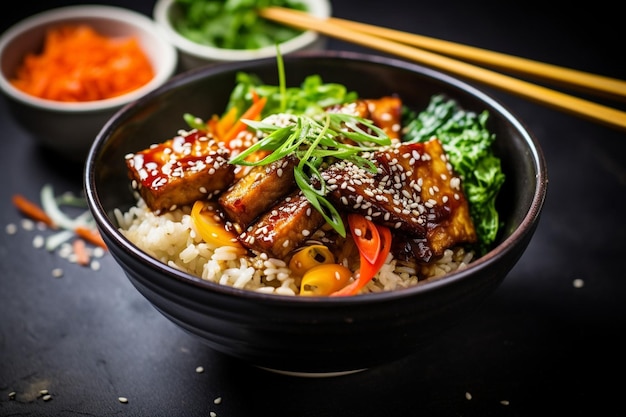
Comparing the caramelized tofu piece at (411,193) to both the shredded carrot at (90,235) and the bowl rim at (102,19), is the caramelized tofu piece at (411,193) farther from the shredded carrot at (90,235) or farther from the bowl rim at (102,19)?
the bowl rim at (102,19)

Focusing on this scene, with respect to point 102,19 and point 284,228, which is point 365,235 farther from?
point 102,19

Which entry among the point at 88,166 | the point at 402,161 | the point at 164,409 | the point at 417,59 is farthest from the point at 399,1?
the point at 164,409

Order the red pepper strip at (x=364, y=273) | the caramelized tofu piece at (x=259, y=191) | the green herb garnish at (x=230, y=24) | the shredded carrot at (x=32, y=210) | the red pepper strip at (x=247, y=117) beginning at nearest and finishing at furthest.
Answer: the red pepper strip at (x=364, y=273), the caramelized tofu piece at (x=259, y=191), the red pepper strip at (x=247, y=117), the shredded carrot at (x=32, y=210), the green herb garnish at (x=230, y=24)

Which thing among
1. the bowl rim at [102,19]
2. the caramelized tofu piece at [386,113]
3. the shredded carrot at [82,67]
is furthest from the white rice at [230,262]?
the shredded carrot at [82,67]

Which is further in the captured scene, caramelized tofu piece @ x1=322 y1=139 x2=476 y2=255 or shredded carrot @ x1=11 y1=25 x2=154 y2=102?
shredded carrot @ x1=11 y1=25 x2=154 y2=102

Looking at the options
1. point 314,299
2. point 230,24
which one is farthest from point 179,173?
point 230,24

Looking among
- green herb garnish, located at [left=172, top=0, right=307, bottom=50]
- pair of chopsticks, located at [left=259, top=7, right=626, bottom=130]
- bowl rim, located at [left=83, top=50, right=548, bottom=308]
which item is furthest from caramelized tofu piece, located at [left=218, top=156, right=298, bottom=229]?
green herb garnish, located at [left=172, top=0, right=307, bottom=50]

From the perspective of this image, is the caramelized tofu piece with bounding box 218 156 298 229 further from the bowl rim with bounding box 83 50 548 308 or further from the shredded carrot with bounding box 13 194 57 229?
the shredded carrot with bounding box 13 194 57 229
